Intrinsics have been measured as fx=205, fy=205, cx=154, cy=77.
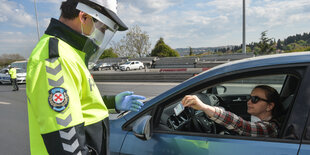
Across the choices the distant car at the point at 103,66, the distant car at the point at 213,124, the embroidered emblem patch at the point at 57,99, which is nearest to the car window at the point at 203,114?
the distant car at the point at 213,124

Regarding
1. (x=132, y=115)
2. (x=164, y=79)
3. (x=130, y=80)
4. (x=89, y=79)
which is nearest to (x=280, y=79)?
(x=132, y=115)

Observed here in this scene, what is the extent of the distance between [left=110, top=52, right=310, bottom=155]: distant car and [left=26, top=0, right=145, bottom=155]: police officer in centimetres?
47

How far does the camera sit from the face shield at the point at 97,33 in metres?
1.18

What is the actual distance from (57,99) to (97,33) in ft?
1.74

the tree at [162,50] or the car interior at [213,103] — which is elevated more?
the tree at [162,50]

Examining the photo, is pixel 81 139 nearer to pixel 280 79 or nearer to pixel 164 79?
pixel 280 79

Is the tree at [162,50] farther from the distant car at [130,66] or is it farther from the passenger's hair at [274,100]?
the passenger's hair at [274,100]

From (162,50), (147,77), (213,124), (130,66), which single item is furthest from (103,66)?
(213,124)

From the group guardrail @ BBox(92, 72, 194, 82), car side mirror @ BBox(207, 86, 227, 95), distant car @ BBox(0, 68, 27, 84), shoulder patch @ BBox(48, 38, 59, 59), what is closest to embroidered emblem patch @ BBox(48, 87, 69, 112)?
shoulder patch @ BBox(48, 38, 59, 59)

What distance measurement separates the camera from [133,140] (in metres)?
1.71

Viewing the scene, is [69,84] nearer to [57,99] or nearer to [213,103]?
[57,99]

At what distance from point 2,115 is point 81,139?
7446mm

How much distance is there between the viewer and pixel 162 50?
5228 cm

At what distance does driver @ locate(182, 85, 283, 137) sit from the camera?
1575 millimetres
